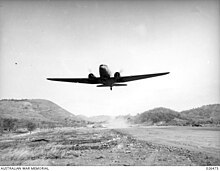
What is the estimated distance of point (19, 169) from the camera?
13156mm

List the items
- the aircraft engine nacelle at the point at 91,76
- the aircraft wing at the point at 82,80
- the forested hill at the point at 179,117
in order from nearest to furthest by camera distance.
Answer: the aircraft engine nacelle at the point at 91,76 < the aircraft wing at the point at 82,80 < the forested hill at the point at 179,117

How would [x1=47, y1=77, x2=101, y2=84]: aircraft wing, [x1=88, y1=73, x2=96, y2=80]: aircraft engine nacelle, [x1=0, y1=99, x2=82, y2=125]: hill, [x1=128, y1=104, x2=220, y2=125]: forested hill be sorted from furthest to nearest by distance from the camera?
[x1=128, y1=104, x2=220, y2=125]: forested hill → [x1=0, y1=99, x2=82, y2=125]: hill → [x1=47, y1=77, x2=101, y2=84]: aircraft wing → [x1=88, y1=73, x2=96, y2=80]: aircraft engine nacelle

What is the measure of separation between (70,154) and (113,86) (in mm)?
11126

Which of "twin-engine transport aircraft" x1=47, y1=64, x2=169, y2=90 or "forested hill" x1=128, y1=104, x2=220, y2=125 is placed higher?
"twin-engine transport aircraft" x1=47, y1=64, x2=169, y2=90

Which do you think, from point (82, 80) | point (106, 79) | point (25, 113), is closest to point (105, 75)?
point (106, 79)

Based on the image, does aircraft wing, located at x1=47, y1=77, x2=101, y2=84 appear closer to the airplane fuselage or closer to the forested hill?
the airplane fuselage

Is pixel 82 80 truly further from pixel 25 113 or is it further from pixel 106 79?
pixel 25 113

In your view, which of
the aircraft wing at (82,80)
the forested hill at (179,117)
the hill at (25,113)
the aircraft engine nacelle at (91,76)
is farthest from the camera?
the forested hill at (179,117)

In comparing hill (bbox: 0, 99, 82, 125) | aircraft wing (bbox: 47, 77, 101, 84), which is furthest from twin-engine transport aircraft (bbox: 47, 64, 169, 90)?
hill (bbox: 0, 99, 82, 125)

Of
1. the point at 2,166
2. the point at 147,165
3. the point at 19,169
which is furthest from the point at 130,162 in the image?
A: the point at 2,166

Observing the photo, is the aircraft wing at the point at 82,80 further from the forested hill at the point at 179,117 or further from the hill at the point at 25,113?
the forested hill at the point at 179,117

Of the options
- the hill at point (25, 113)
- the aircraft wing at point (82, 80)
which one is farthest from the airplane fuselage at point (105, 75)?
the hill at point (25, 113)

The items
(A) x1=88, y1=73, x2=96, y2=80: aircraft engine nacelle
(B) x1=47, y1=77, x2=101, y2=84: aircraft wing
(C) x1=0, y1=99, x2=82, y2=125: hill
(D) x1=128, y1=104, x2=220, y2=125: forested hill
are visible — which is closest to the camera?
(A) x1=88, y1=73, x2=96, y2=80: aircraft engine nacelle

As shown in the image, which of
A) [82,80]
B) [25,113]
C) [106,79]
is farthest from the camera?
[25,113]
